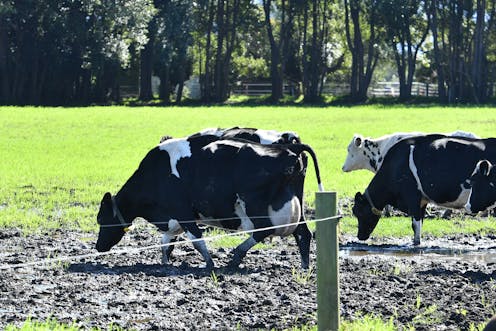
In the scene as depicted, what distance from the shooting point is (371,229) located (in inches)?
601

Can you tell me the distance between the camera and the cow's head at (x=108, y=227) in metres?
13.6

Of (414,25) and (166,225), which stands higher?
(414,25)

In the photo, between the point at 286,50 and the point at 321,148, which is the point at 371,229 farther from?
the point at 286,50

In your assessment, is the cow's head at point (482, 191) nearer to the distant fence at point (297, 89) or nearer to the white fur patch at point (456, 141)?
the white fur patch at point (456, 141)

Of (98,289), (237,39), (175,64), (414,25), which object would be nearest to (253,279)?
(98,289)

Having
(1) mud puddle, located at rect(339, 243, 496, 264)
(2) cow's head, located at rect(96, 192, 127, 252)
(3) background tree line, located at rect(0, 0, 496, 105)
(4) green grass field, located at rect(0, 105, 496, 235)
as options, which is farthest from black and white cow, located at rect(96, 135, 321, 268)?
(3) background tree line, located at rect(0, 0, 496, 105)

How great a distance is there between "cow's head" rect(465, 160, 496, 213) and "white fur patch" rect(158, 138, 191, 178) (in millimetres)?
3817

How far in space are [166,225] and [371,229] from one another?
3649mm

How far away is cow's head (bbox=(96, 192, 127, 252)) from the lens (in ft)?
44.6

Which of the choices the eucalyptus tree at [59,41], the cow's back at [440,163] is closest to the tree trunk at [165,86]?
the eucalyptus tree at [59,41]

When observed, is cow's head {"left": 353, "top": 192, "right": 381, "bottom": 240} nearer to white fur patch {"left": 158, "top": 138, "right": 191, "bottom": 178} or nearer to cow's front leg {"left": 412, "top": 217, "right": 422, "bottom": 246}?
cow's front leg {"left": 412, "top": 217, "right": 422, "bottom": 246}

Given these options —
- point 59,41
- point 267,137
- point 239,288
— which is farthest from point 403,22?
point 239,288

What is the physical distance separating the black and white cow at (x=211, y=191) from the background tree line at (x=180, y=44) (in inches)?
2139

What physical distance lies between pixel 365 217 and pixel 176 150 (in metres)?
3.56
